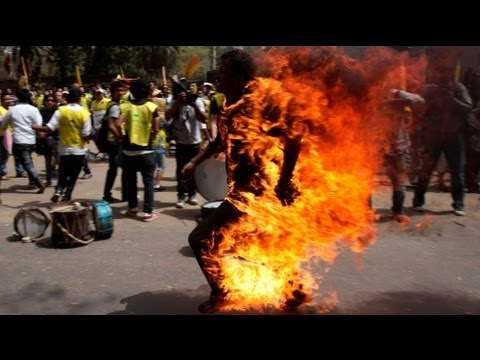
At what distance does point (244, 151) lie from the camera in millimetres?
3693

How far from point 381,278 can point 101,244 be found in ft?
11.4

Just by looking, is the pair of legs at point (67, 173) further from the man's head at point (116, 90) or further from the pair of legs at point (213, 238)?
the pair of legs at point (213, 238)

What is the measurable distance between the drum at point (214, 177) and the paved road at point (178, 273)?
0.73 metres

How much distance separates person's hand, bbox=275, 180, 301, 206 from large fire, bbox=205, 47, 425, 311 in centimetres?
22

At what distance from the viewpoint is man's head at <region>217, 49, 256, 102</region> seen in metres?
3.60

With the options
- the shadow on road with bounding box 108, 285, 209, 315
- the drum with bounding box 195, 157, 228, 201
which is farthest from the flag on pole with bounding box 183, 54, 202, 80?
the shadow on road with bounding box 108, 285, 209, 315

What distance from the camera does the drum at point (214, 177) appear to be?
621cm

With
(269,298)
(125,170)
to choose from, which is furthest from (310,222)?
(125,170)

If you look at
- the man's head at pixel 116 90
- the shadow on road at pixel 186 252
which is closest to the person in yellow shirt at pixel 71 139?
the man's head at pixel 116 90

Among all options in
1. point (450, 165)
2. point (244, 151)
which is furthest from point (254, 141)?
point (450, 165)

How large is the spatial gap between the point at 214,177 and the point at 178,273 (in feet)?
5.52

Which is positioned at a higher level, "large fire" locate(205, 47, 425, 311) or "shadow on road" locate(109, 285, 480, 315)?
"large fire" locate(205, 47, 425, 311)

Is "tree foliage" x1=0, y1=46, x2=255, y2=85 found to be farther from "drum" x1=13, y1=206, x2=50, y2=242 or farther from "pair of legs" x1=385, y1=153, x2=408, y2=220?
"drum" x1=13, y1=206, x2=50, y2=242
